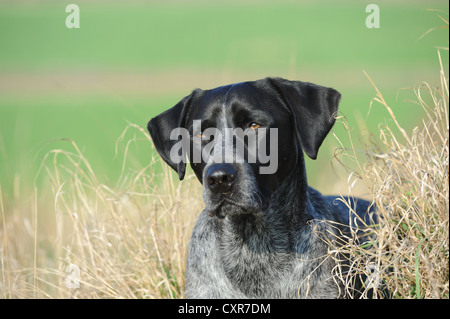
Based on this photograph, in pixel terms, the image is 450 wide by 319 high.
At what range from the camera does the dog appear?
14.4ft

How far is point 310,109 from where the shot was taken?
4.57 metres

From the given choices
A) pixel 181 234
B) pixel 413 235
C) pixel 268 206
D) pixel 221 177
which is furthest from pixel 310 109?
pixel 181 234

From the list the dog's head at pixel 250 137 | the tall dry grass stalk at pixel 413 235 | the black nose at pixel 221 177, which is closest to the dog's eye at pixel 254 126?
the dog's head at pixel 250 137

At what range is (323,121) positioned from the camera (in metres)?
4.57

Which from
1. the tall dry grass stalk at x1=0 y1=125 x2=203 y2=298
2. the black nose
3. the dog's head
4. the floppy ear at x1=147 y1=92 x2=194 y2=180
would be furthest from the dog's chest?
the tall dry grass stalk at x1=0 y1=125 x2=203 y2=298

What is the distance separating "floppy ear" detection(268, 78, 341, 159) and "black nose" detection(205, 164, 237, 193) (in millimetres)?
631

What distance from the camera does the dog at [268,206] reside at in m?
4.39

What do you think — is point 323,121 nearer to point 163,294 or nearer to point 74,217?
point 163,294

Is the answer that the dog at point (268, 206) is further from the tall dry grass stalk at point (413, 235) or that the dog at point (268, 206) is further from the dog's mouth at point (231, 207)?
the tall dry grass stalk at point (413, 235)

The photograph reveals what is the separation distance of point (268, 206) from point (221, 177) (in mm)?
543

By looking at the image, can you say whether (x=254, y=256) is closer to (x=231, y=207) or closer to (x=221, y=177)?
(x=231, y=207)

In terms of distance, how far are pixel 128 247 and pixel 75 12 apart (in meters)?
2.24

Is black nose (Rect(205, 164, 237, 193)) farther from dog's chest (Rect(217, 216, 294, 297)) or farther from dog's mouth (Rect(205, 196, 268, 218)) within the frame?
dog's chest (Rect(217, 216, 294, 297))
